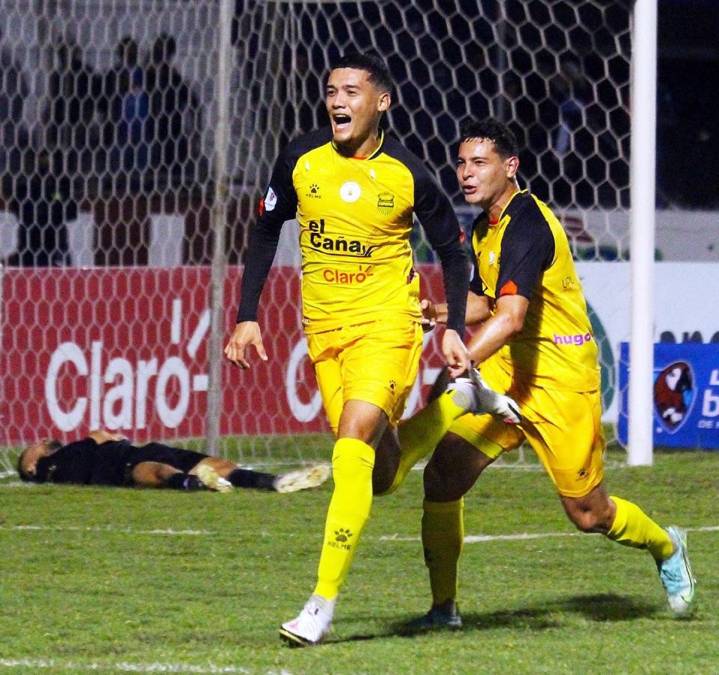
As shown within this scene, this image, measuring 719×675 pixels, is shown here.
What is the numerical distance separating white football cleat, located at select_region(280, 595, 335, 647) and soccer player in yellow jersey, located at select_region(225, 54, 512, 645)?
1.58ft

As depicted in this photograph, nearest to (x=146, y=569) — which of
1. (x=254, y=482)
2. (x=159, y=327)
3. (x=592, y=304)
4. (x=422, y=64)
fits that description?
(x=254, y=482)

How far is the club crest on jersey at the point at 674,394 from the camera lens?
12164 mm

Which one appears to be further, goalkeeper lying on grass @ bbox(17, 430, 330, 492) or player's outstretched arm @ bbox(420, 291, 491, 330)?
goalkeeper lying on grass @ bbox(17, 430, 330, 492)

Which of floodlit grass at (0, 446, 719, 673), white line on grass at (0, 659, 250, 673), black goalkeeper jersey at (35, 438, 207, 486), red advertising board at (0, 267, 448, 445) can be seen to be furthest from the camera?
red advertising board at (0, 267, 448, 445)

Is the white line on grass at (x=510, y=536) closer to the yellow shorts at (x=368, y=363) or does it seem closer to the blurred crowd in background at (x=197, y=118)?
the yellow shorts at (x=368, y=363)

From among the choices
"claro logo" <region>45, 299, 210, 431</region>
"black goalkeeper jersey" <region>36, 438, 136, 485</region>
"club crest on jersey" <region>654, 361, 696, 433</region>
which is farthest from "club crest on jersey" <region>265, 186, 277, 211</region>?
"claro logo" <region>45, 299, 210, 431</region>

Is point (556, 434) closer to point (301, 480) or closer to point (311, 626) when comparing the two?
point (311, 626)

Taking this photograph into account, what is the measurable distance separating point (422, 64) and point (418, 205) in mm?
8784

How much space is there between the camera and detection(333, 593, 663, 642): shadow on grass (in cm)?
604

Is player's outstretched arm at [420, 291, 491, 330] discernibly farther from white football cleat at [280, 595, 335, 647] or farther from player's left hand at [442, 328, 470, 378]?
white football cleat at [280, 595, 335, 647]

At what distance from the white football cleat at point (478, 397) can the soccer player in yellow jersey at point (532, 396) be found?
0.11 m

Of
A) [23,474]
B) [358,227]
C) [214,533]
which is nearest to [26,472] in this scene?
[23,474]

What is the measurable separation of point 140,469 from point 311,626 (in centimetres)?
530

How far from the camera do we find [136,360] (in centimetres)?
1293
